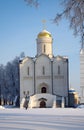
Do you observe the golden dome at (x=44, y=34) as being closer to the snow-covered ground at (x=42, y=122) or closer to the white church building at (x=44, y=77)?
the white church building at (x=44, y=77)

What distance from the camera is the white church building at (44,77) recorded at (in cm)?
4948

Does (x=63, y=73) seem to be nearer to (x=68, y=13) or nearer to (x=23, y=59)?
(x=23, y=59)

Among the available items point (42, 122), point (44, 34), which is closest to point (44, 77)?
point (44, 34)

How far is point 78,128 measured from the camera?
13734 millimetres

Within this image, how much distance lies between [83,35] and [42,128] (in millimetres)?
4926

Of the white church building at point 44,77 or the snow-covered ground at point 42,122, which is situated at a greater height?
the white church building at point 44,77

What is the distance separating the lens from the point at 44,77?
50719 millimetres

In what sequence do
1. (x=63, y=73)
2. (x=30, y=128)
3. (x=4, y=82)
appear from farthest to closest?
1. (x=4, y=82)
2. (x=63, y=73)
3. (x=30, y=128)

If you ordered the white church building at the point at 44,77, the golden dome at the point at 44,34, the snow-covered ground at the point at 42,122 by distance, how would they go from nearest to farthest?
1. the snow-covered ground at the point at 42,122
2. the white church building at the point at 44,77
3. the golden dome at the point at 44,34

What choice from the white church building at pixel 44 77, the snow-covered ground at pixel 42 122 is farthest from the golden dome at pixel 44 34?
the snow-covered ground at pixel 42 122

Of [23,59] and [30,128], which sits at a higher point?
[23,59]

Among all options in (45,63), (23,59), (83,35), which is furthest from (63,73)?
(83,35)

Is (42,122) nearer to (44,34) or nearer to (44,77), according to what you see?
(44,77)

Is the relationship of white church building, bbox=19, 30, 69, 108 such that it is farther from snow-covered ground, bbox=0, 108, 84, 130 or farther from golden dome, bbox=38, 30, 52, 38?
snow-covered ground, bbox=0, 108, 84, 130
